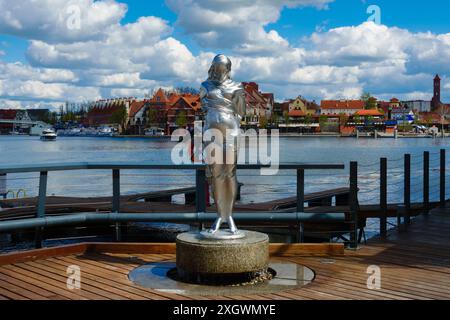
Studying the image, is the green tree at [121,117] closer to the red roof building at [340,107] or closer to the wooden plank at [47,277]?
the red roof building at [340,107]

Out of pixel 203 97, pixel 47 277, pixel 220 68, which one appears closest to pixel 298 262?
pixel 203 97

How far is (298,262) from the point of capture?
7.70 m

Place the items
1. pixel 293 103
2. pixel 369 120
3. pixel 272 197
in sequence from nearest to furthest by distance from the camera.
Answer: pixel 272 197
pixel 369 120
pixel 293 103

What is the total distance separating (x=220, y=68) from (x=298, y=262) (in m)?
2.71

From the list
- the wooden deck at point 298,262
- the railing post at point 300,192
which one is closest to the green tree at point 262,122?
the railing post at point 300,192

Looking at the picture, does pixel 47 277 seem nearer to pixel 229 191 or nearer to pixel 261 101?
pixel 229 191

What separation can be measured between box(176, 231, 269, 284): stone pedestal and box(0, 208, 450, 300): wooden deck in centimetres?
59

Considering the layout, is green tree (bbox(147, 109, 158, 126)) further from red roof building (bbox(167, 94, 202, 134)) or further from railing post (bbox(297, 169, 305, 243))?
railing post (bbox(297, 169, 305, 243))

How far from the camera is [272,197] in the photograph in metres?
26.3


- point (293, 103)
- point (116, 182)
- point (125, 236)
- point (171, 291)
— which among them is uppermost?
point (293, 103)

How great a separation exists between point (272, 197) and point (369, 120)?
495 feet

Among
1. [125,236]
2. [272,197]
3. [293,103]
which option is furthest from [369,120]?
[125,236]

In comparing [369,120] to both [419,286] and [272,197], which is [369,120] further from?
[419,286]

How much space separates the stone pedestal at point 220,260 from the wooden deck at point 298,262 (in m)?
0.59
